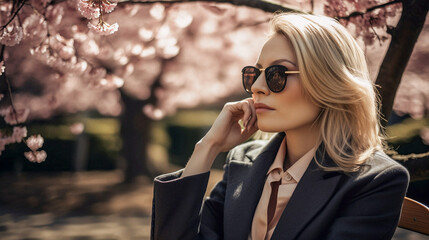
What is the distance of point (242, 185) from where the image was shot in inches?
84.5

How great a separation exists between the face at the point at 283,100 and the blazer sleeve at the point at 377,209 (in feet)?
1.29

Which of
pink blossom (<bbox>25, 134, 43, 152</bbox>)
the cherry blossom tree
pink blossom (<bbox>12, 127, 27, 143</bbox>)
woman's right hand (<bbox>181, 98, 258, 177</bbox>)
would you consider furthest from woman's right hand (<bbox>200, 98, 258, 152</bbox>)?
the cherry blossom tree

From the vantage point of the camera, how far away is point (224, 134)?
2.17m

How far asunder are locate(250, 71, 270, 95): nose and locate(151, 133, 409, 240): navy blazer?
37 cm

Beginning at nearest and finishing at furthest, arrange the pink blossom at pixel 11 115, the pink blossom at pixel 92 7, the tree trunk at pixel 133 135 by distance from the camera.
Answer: the pink blossom at pixel 92 7 < the pink blossom at pixel 11 115 < the tree trunk at pixel 133 135

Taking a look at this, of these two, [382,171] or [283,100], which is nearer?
[382,171]

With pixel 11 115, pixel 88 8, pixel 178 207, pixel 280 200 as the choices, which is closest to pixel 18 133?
pixel 11 115

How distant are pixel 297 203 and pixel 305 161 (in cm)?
22

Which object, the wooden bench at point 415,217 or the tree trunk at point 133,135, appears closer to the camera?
the wooden bench at point 415,217

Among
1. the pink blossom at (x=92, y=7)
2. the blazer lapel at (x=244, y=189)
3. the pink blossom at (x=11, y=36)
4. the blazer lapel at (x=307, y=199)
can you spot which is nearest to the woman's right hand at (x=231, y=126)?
the blazer lapel at (x=244, y=189)

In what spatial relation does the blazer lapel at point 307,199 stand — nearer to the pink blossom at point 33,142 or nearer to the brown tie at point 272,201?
the brown tie at point 272,201

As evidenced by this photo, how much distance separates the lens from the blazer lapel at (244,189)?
79.3 inches

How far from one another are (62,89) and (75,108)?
2.32 meters

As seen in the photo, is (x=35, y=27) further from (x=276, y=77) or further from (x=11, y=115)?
(x=276, y=77)
